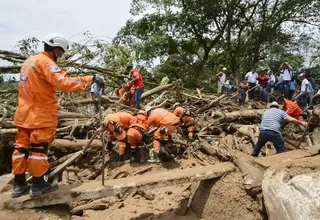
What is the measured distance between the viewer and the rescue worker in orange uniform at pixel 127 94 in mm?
8875

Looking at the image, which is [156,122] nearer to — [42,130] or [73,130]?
[73,130]

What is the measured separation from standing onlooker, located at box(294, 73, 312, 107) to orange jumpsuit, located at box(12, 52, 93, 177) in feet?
28.5

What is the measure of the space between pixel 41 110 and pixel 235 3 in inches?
608

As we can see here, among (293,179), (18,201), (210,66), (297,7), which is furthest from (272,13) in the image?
(18,201)

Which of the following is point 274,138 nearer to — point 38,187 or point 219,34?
point 38,187

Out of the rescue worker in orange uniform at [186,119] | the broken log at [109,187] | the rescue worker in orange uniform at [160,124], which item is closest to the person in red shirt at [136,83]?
the rescue worker in orange uniform at [186,119]

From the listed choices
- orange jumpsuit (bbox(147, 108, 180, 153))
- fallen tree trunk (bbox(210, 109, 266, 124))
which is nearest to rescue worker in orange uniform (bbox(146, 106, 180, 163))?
orange jumpsuit (bbox(147, 108, 180, 153))

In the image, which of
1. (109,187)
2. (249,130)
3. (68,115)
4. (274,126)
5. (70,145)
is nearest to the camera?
(109,187)

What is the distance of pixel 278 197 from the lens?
3391mm

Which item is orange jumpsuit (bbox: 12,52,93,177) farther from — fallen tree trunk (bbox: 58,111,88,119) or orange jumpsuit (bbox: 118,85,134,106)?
orange jumpsuit (bbox: 118,85,134,106)

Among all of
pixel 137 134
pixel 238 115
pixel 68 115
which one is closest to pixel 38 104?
pixel 137 134

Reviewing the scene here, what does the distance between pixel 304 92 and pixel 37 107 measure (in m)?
9.16

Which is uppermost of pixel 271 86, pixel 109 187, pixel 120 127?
pixel 271 86

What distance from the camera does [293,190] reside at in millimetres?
3270
